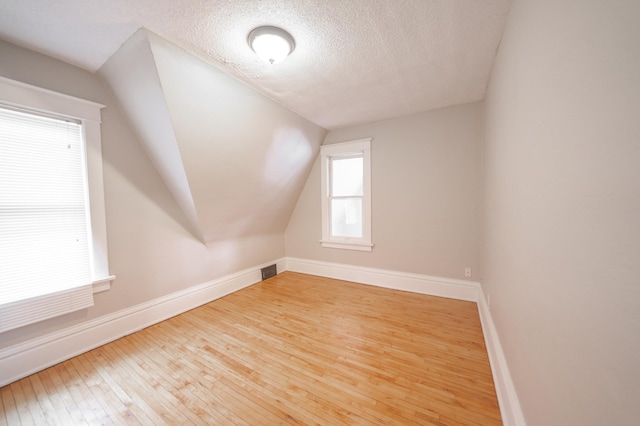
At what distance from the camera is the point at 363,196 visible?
348 cm

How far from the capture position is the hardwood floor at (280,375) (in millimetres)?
1404

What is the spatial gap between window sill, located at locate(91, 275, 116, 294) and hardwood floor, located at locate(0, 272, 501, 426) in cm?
55

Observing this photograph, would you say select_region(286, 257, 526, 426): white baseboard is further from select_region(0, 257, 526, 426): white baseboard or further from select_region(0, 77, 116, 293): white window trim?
select_region(0, 77, 116, 293): white window trim

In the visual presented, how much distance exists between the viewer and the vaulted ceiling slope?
1.75 m

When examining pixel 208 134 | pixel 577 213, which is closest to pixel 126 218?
pixel 208 134

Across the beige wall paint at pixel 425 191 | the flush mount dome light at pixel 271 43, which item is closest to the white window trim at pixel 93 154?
the flush mount dome light at pixel 271 43

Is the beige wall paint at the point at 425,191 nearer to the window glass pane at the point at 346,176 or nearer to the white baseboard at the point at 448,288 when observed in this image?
the white baseboard at the point at 448,288

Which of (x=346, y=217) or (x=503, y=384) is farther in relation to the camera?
(x=346, y=217)

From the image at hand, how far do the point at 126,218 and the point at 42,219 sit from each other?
1.76 feet

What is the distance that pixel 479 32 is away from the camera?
1.58 m

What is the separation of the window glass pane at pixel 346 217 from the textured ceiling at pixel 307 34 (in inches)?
71.8

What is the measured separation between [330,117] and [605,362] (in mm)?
3146

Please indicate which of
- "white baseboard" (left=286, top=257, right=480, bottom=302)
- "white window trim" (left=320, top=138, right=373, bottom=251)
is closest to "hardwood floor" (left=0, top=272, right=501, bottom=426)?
"white baseboard" (left=286, top=257, right=480, bottom=302)

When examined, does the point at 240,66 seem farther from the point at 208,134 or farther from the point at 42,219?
the point at 42,219
